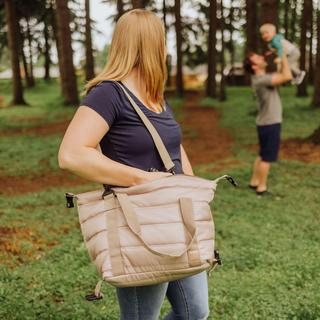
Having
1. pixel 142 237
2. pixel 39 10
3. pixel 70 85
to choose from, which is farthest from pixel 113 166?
pixel 39 10

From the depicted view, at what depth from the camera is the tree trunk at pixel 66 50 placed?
21031 mm

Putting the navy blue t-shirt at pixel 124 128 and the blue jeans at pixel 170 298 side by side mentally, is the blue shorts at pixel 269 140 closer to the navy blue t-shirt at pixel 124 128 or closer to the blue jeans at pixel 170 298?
the blue jeans at pixel 170 298

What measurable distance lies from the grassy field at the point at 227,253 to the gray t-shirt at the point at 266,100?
4.14 feet

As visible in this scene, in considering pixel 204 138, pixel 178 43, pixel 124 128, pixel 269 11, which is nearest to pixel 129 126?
pixel 124 128

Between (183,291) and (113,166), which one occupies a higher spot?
(113,166)

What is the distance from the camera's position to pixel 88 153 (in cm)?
225

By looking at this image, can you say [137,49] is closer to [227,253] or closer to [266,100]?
[227,253]

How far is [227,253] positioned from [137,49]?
12.4ft

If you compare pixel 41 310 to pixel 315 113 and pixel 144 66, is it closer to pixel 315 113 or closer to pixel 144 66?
pixel 144 66

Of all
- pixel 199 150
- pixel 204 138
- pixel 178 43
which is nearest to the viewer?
pixel 199 150

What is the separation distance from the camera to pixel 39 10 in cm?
3198

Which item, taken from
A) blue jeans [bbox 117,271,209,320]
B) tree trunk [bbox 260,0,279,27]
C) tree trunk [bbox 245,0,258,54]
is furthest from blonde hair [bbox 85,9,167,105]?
tree trunk [bbox 245,0,258,54]

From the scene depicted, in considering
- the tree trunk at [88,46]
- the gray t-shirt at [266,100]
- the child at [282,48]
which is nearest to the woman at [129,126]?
the gray t-shirt at [266,100]

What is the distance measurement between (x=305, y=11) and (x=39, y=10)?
16379mm
